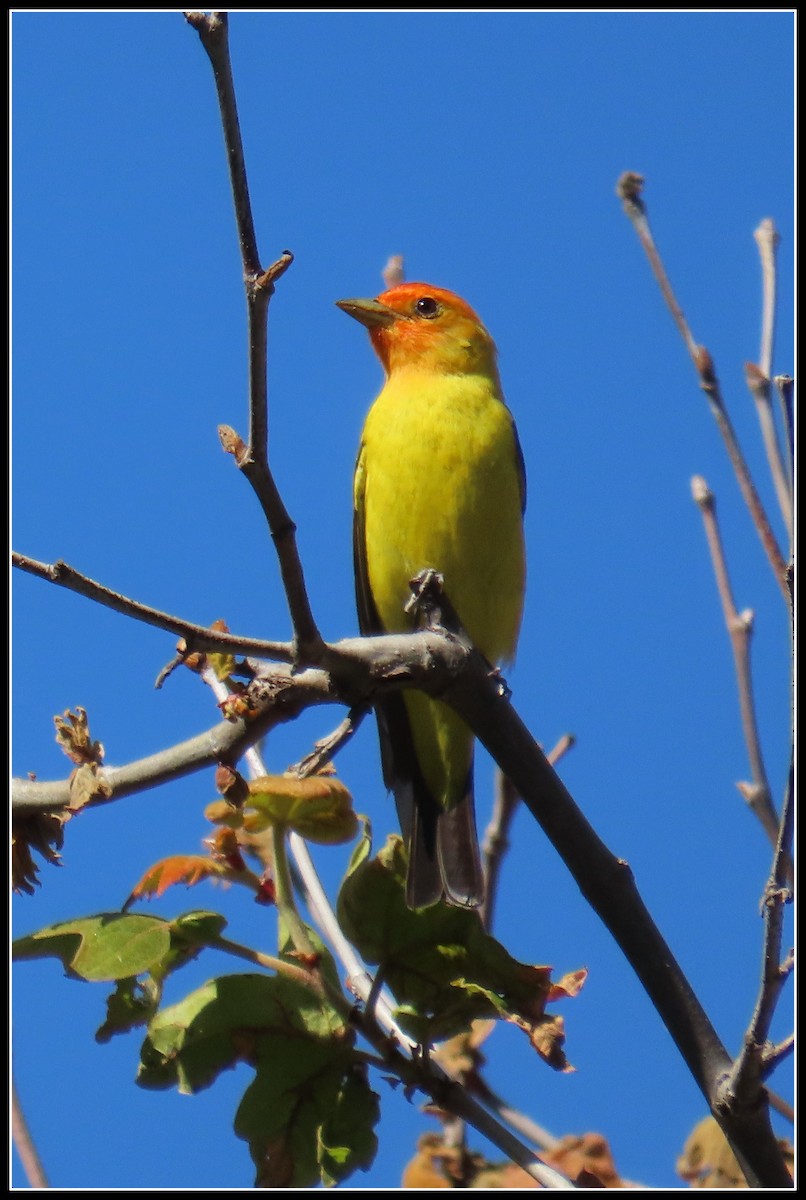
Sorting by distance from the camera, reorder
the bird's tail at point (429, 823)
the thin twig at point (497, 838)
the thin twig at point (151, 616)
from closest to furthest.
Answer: the thin twig at point (151, 616) < the thin twig at point (497, 838) < the bird's tail at point (429, 823)

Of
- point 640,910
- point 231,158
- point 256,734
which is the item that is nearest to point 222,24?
point 231,158

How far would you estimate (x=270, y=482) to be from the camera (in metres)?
2.12

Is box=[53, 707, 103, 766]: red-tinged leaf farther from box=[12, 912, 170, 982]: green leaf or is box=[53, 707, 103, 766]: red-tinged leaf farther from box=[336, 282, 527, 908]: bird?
box=[336, 282, 527, 908]: bird

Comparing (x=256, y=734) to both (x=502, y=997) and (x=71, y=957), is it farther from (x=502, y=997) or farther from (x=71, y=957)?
(x=502, y=997)

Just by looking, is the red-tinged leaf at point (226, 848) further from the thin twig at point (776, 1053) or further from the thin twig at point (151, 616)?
the thin twig at point (776, 1053)

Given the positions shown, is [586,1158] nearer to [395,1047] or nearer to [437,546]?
[395,1047]

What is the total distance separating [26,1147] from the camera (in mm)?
2297

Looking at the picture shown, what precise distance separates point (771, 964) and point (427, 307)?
4499 mm

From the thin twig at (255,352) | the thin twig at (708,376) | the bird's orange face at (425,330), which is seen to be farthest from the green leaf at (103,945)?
the bird's orange face at (425,330)

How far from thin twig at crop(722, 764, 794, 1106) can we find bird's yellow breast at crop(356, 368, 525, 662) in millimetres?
2779

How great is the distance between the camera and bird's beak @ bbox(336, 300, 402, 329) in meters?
6.04

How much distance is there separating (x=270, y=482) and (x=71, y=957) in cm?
99

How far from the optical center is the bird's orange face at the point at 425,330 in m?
5.80

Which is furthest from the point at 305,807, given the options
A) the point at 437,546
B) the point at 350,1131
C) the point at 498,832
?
the point at 437,546
